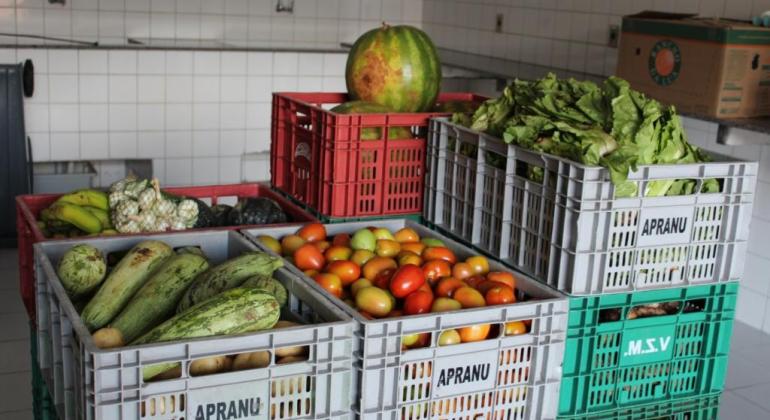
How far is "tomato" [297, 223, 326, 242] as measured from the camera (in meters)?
2.37

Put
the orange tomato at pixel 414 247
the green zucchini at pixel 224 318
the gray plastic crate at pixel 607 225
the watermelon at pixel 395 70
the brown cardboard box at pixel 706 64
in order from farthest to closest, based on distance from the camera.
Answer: the brown cardboard box at pixel 706 64, the watermelon at pixel 395 70, the orange tomato at pixel 414 247, the gray plastic crate at pixel 607 225, the green zucchini at pixel 224 318

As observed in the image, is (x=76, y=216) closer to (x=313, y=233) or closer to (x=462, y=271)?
(x=313, y=233)

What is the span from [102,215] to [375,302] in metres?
1.13

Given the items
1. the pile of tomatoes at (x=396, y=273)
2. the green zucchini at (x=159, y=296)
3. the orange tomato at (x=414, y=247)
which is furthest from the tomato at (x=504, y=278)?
the green zucchini at (x=159, y=296)

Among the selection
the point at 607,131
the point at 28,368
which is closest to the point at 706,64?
the point at 607,131

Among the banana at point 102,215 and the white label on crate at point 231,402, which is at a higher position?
the banana at point 102,215

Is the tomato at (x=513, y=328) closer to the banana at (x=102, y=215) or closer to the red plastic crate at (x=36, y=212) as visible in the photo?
the red plastic crate at (x=36, y=212)

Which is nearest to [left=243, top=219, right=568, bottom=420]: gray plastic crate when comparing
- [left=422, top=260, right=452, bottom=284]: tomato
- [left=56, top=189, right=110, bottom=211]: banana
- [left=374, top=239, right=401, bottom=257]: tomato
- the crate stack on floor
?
the crate stack on floor

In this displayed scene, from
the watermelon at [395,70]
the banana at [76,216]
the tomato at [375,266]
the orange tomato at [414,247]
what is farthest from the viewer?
the watermelon at [395,70]

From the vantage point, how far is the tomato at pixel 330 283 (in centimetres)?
204

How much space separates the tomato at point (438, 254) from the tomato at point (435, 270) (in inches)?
2.4

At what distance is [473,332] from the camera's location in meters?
1.84

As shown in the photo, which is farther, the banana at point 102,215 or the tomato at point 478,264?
the banana at point 102,215

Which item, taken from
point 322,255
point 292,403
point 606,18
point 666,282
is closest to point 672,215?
point 666,282
